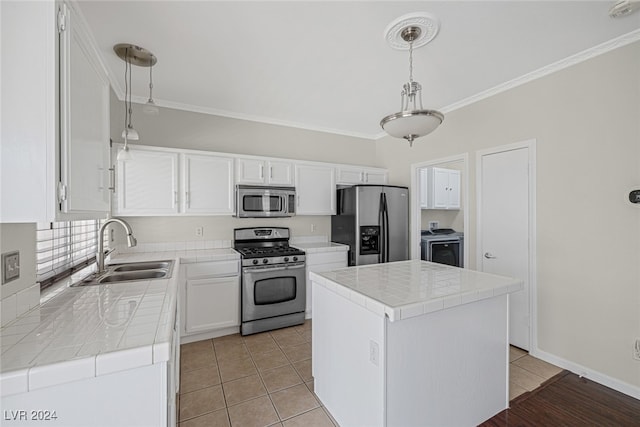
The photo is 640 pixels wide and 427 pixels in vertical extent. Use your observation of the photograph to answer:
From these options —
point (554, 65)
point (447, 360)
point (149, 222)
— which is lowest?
point (447, 360)

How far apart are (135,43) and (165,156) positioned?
113 centimetres

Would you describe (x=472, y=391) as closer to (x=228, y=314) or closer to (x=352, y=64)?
(x=228, y=314)

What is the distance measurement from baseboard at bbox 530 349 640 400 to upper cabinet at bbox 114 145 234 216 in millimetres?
3572

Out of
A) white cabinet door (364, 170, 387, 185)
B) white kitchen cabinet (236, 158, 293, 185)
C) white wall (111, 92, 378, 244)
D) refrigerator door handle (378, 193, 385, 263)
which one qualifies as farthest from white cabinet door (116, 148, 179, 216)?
white cabinet door (364, 170, 387, 185)

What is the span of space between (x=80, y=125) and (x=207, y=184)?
6.84 ft

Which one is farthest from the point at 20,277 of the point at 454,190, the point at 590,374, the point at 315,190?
the point at 454,190

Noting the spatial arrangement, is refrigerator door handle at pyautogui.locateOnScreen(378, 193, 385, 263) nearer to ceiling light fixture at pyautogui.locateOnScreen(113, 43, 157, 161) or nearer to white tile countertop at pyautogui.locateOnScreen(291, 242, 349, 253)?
white tile countertop at pyautogui.locateOnScreen(291, 242, 349, 253)

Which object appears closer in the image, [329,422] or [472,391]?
[472,391]

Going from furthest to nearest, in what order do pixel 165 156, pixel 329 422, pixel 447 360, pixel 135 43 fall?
pixel 165 156 < pixel 135 43 < pixel 329 422 < pixel 447 360

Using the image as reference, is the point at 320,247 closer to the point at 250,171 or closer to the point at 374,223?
the point at 374,223

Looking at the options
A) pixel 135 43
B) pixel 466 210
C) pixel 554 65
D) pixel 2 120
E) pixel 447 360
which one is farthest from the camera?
pixel 466 210

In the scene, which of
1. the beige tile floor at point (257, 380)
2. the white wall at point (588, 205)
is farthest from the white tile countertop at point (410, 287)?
the white wall at point (588, 205)

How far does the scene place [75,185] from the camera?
1161 millimetres

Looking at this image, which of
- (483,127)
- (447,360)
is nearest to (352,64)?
(483,127)
